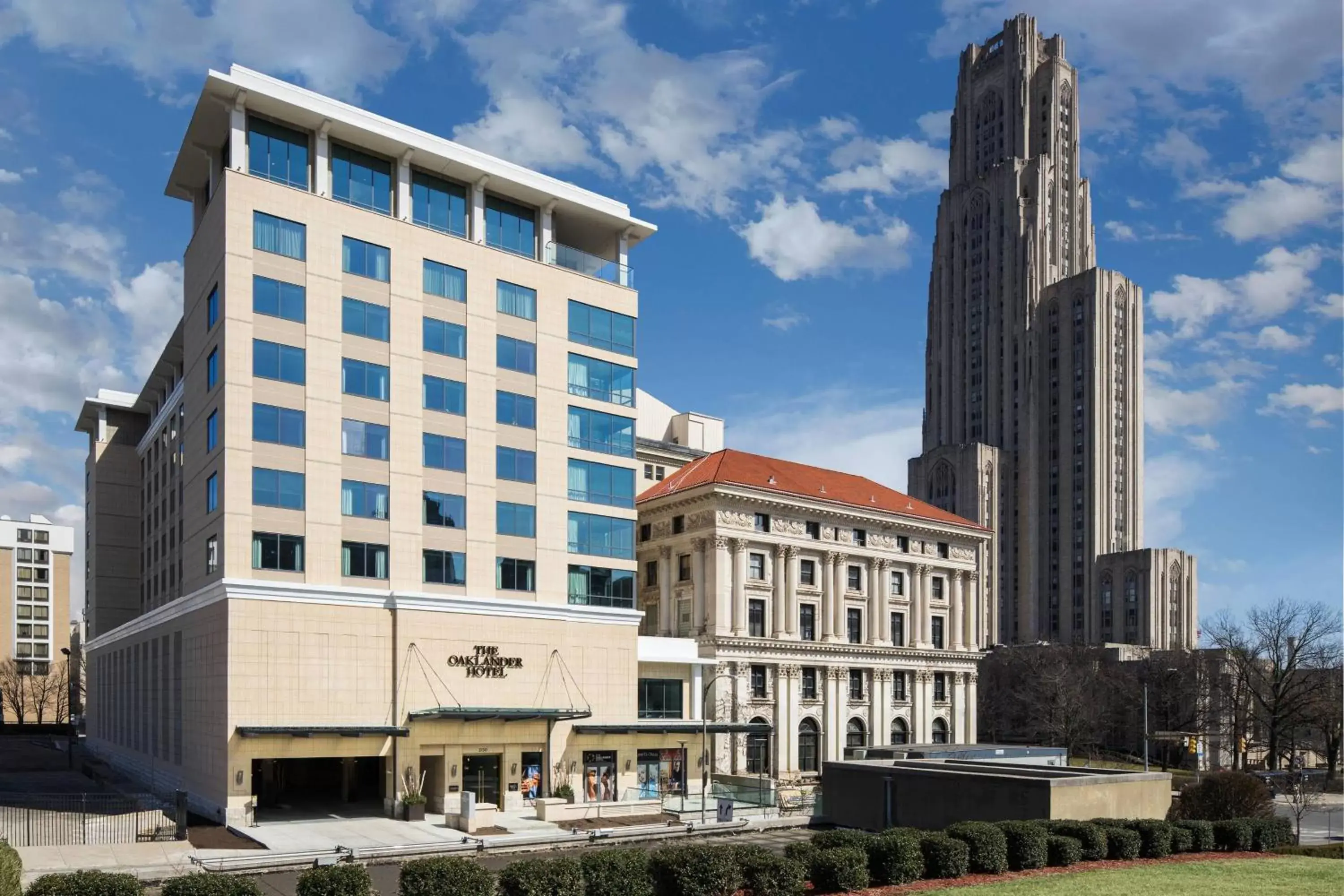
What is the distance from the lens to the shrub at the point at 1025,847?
32.9 metres

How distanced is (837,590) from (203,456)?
44225 mm

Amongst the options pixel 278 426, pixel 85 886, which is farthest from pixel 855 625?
pixel 85 886

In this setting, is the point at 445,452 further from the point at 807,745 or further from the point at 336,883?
the point at 807,745

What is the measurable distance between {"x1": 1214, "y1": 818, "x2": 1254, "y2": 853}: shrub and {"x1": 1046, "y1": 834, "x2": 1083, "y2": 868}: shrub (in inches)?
269

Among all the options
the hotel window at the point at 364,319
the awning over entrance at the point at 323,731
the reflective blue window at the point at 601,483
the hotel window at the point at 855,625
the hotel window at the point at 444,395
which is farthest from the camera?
the hotel window at the point at 855,625

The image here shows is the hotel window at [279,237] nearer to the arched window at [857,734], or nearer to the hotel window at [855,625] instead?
the hotel window at [855,625]

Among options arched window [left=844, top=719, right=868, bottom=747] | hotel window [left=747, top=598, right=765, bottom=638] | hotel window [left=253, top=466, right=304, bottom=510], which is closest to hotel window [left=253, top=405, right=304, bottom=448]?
hotel window [left=253, top=466, right=304, bottom=510]

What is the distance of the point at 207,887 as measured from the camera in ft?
78.7

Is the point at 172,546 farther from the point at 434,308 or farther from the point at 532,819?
the point at 532,819

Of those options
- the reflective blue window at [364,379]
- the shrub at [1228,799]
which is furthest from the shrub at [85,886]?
the shrub at [1228,799]

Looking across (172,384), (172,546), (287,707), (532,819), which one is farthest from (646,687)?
(172,384)

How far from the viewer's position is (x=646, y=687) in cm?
6806

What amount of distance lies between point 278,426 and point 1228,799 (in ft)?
132

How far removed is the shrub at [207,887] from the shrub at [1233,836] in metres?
29.4
